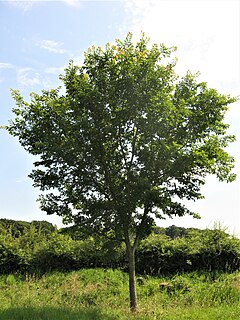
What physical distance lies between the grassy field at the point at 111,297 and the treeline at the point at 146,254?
90 cm

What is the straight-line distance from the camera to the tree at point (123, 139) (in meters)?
11.3

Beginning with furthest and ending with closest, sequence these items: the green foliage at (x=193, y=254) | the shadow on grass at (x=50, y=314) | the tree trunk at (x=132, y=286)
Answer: the green foliage at (x=193, y=254)
the tree trunk at (x=132, y=286)
the shadow on grass at (x=50, y=314)

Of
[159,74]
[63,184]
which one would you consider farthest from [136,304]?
[159,74]

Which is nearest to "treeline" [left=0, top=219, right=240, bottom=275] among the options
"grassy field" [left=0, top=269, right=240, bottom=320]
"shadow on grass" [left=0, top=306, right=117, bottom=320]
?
"grassy field" [left=0, top=269, right=240, bottom=320]

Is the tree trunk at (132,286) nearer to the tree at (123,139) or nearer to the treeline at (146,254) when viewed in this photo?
the tree at (123,139)

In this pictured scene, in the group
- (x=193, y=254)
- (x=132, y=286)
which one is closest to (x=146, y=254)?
(x=193, y=254)

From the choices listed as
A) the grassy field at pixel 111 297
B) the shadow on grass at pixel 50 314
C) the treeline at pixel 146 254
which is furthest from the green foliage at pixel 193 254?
the shadow on grass at pixel 50 314

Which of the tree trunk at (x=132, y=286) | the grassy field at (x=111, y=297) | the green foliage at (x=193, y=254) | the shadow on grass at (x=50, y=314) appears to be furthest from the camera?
the green foliage at (x=193, y=254)

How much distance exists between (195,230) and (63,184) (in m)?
9.56

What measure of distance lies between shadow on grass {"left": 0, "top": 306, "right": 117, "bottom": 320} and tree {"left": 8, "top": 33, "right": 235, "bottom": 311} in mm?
2256

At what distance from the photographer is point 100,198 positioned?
11.9 metres

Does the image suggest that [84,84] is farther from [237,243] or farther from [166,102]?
[237,243]

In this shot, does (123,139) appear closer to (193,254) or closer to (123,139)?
(123,139)

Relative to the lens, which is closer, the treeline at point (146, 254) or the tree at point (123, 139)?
the tree at point (123, 139)
